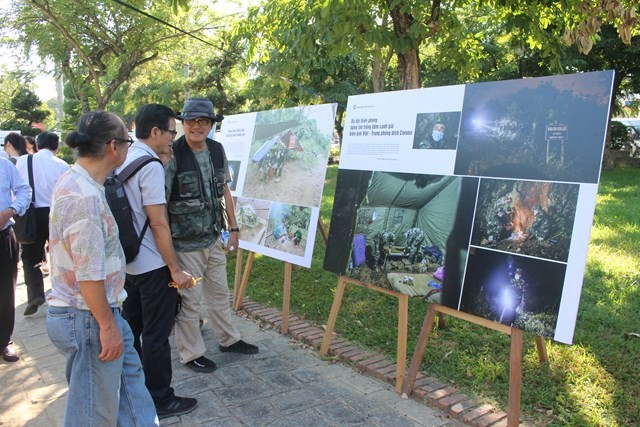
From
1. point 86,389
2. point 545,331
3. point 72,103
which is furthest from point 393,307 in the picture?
point 72,103

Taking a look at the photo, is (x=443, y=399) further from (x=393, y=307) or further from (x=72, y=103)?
(x=72, y=103)

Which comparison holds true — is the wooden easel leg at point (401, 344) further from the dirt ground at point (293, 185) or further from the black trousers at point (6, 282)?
the black trousers at point (6, 282)

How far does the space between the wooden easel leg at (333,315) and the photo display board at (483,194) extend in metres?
0.13

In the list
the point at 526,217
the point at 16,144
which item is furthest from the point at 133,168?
the point at 16,144

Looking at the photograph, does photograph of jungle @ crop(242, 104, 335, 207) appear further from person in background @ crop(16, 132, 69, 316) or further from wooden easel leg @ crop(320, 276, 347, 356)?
person in background @ crop(16, 132, 69, 316)

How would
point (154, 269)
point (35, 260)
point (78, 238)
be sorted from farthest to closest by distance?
point (35, 260) < point (154, 269) < point (78, 238)

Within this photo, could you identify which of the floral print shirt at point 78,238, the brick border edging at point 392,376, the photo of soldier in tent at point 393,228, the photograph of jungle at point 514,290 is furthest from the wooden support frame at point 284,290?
the floral print shirt at point 78,238

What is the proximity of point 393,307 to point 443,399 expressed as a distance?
5.35 ft

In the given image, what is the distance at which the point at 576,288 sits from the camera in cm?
241

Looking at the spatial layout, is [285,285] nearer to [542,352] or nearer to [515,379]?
[542,352]

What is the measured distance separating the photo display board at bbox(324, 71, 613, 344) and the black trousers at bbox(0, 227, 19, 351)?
105 inches

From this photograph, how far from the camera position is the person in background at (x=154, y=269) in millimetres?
2840

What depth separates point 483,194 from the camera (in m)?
2.81

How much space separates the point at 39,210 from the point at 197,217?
2.71m
